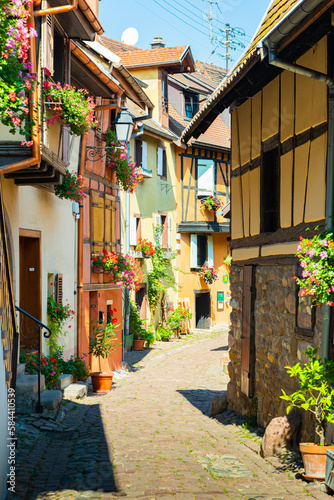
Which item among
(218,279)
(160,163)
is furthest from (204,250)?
(160,163)

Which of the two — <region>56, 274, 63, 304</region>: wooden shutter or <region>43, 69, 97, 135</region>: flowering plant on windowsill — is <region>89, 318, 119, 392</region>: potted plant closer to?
<region>56, 274, 63, 304</region>: wooden shutter

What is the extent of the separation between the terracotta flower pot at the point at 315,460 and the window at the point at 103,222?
9.69 meters

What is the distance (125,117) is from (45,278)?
5.04m

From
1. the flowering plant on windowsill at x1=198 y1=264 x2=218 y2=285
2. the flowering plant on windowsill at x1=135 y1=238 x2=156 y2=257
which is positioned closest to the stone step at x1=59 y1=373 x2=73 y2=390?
the flowering plant on windowsill at x1=135 y1=238 x2=156 y2=257

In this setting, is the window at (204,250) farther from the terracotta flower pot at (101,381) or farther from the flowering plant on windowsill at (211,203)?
the terracotta flower pot at (101,381)

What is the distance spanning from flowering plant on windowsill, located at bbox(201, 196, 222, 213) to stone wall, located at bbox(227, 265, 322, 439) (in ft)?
55.8

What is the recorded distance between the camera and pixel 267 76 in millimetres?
9156

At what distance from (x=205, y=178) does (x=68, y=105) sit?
1864cm

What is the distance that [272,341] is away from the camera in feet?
30.2

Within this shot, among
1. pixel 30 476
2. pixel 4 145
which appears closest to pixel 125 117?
pixel 4 145

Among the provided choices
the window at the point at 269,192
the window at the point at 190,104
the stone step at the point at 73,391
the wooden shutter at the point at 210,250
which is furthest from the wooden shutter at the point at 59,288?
the window at the point at 190,104

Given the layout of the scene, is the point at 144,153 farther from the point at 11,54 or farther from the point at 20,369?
the point at 11,54

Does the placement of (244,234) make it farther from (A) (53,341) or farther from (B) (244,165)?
(A) (53,341)

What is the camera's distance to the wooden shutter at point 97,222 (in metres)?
15.7
